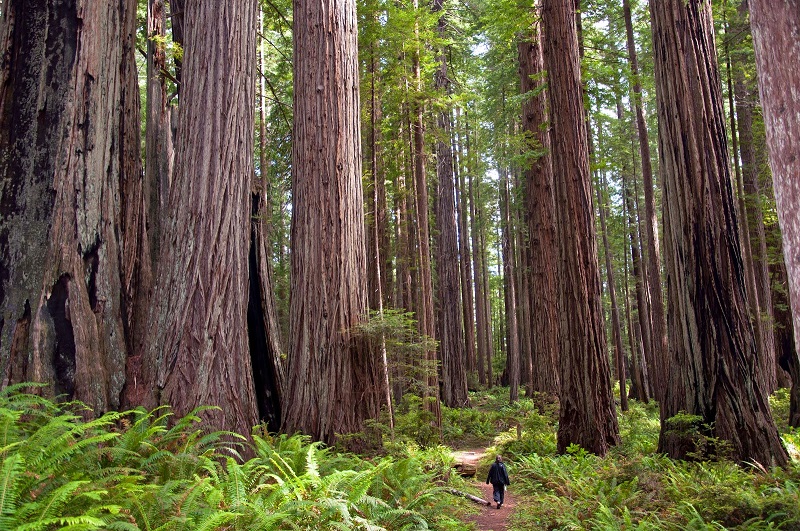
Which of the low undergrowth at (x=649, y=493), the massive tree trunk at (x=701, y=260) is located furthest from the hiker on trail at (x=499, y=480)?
the massive tree trunk at (x=701, y=260)

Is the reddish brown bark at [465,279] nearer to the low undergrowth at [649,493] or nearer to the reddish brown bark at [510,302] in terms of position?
the reddish brown bark at [510,302]

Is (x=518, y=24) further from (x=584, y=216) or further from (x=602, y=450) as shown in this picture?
(x=602, y=450)

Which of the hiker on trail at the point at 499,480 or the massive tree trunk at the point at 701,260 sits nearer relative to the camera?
the massive tree trunk at the point at 701,260

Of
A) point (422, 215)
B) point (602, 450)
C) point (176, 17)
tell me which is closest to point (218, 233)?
point (176, 17)

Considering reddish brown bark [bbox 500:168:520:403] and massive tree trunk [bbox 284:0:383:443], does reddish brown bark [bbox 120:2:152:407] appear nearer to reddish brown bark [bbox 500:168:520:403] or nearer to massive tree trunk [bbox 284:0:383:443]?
massive tree trunk [bbox 284:0:383:443]

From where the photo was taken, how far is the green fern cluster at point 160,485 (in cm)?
314

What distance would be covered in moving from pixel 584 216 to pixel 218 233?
20.4 feet

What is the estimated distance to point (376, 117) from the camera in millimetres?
14977

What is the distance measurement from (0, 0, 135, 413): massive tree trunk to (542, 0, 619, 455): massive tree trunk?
6848 millimetres

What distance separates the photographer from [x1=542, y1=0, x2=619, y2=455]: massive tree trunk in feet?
30.2

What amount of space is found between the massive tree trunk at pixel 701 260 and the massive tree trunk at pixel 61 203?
7.17 metres

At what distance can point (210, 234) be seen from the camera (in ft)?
20.2

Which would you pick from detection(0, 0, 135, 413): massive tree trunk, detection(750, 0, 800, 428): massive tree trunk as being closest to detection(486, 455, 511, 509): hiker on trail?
detection(0, 0, 135, 413): massive tree trunk

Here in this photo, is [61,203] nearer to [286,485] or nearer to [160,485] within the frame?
[160,485]
